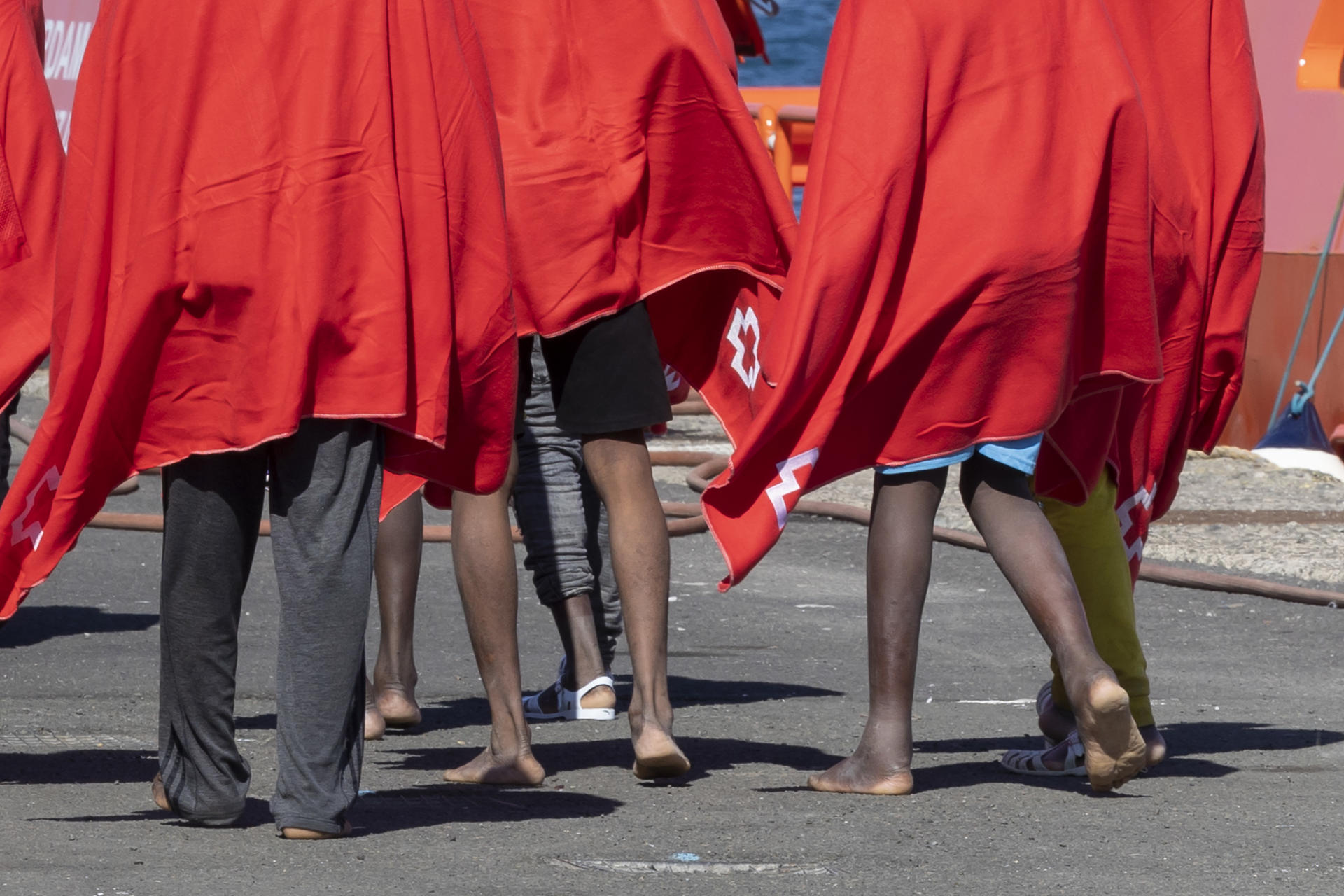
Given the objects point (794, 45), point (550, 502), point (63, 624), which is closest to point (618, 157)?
point (550, 502)

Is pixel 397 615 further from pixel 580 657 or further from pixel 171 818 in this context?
pixel 171 818

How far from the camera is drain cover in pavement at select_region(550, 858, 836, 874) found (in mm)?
3584

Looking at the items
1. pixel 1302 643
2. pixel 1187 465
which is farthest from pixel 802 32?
pixel 1302 643

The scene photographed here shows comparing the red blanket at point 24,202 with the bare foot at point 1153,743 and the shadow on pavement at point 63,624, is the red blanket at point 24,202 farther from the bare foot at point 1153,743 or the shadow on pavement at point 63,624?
the bare foot at point 1153,743

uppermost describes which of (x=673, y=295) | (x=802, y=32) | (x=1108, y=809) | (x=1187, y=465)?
(x=673, y=295)

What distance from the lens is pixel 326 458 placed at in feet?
11.9

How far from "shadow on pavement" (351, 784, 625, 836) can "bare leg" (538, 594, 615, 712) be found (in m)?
0.89

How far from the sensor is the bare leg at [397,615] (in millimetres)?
5051

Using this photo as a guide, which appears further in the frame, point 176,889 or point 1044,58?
point 1044,58

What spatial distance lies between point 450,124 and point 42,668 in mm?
2625

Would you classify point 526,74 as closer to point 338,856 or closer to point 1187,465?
point 338,856

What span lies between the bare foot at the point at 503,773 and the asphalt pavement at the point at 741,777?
25mm

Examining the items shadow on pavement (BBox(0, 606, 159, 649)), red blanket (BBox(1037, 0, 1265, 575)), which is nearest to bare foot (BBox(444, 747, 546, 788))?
red blanket (BBox(1037, 0, 1265, 575))

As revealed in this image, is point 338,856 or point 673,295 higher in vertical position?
point 673,295
